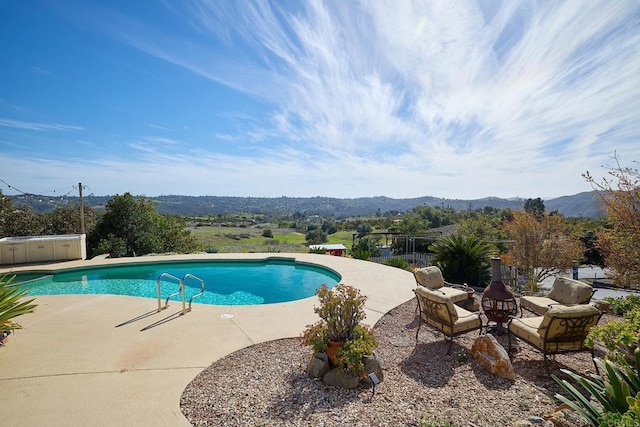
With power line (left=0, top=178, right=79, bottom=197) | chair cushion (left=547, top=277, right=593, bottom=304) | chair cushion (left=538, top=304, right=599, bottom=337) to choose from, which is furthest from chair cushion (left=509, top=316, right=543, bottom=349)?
power line (left=0, top=178, right=79, bottom=197)

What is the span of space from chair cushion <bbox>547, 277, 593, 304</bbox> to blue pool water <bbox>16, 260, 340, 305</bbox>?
563 cm

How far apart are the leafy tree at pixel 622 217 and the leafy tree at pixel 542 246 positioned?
6.61 meters

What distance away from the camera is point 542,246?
502 inches

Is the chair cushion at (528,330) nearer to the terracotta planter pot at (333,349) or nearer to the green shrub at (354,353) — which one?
the green shrub at (354,353)

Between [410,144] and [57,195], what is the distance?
16188 mm

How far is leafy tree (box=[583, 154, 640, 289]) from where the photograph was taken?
18.5 feet

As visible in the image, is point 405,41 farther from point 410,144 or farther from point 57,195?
point 57,195

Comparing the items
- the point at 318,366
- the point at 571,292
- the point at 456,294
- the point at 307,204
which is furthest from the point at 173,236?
the point at 307,204

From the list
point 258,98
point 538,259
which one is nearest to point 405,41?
point 258,98

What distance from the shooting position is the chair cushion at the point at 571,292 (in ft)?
15.1

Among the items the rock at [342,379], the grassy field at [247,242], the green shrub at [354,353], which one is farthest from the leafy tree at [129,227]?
the green shrub at [354,353]

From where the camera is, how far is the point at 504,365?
3.45 m

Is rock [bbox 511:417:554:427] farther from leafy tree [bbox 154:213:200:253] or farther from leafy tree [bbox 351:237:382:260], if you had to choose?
leafy tree [bbox 154:213:200:253]

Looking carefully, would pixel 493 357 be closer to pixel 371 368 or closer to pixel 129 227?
pixel 371 368
